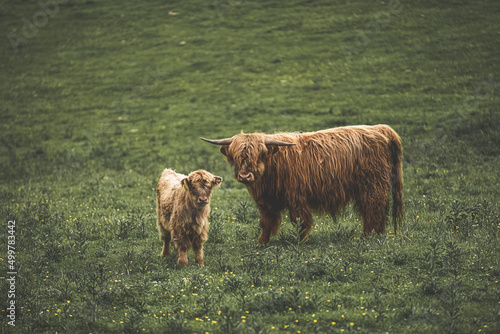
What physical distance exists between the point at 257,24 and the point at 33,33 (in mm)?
14258

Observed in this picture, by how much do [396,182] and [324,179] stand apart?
1361 millimetres

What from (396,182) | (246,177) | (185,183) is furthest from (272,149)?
(396,182)

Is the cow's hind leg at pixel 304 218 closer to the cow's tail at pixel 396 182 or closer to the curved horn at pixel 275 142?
the curved horn at pixel 275 142

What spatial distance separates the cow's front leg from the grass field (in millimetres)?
338

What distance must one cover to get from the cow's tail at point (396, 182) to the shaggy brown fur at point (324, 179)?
18 mm

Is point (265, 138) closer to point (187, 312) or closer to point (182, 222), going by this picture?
point (182, 222)

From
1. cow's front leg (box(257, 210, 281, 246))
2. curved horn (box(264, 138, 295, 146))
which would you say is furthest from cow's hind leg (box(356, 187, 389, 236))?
curved horn (box(264, 138, 295, 146))

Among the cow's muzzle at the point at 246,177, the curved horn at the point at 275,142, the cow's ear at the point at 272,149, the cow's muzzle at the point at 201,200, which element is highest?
the curved horn at the point at 275,142

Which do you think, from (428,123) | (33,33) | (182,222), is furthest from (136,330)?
(33,33)

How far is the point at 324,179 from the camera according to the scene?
807cm

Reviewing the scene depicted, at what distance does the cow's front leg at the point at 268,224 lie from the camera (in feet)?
26.6

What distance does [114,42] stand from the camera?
91.1 feet

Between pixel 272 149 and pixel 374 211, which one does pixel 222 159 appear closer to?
pixel 272 149

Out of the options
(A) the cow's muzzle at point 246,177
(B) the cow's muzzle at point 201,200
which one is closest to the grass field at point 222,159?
(B) the cow's muzzle at point 201,200
